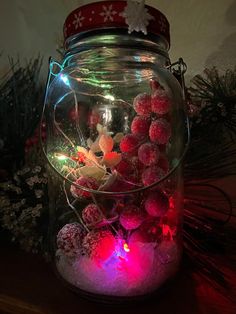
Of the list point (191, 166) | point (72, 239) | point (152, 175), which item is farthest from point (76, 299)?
point (191, 166)

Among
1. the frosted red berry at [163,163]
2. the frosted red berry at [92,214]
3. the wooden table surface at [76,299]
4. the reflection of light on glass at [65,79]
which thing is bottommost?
the wooden table surface at [76,299]

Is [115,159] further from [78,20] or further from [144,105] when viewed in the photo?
[78,20]

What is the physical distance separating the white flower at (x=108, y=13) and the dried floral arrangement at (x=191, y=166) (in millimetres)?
153

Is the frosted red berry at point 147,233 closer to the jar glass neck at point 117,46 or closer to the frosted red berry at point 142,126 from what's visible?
the frosted red berry at point 142,126

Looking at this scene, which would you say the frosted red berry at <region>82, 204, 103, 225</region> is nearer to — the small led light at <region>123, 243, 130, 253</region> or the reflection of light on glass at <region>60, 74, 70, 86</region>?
the small led light at <region>123, 243, 130, 253</region>

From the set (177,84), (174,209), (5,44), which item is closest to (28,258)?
(174,209)

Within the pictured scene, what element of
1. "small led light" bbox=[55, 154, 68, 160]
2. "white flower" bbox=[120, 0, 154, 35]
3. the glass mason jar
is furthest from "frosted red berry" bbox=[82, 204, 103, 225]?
"white flower" bbox=[120, 0, 154, 35]

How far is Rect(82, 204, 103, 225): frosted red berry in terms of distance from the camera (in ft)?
1.49

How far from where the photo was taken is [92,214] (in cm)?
45

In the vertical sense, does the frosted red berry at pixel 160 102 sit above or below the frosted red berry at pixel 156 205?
above

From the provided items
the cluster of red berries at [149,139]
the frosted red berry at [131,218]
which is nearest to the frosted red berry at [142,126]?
the cluster of red berries at [149,139]

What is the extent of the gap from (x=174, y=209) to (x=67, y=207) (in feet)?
0.53

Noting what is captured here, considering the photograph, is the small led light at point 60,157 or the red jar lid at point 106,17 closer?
the red jar lid at point 106,17

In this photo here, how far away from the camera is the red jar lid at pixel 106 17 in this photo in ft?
1.45
